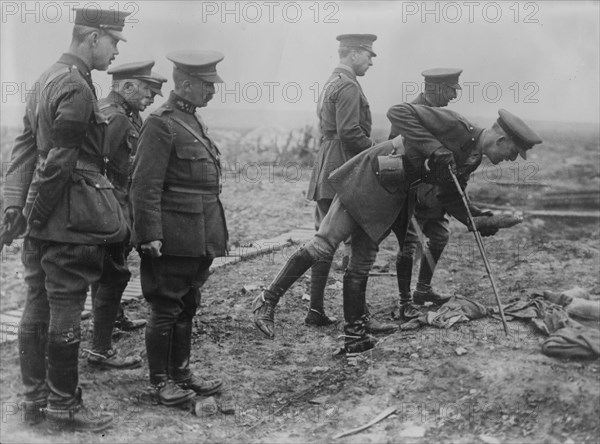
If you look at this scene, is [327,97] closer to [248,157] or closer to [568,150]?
[248,157]

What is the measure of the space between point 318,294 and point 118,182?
1793mm

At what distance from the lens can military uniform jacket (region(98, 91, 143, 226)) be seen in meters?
4.67

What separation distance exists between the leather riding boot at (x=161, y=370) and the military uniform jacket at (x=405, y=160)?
1.53m

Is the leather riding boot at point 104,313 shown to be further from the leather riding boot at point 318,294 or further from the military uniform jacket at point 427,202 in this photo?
the military uniform jacket at point 427,202

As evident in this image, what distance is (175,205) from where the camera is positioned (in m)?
3.77

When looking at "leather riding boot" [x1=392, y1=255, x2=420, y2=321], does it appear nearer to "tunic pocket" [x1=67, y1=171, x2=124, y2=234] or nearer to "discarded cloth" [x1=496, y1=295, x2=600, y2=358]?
"discarded cloth" [x1=496, y1=295, x2=600, y2=358]

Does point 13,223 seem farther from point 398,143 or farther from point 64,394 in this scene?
point 398,143

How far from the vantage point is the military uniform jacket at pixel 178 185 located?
3623mm

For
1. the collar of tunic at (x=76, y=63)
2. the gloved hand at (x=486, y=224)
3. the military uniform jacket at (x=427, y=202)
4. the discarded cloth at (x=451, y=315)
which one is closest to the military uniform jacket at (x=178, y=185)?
the collar of tunic at (x=76, y=63)

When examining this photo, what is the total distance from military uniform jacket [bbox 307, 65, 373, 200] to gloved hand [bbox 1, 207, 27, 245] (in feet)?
7.69

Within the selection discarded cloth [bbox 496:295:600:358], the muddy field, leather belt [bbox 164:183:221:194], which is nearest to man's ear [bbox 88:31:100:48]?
leather belt [bbox 164:183:221:194]

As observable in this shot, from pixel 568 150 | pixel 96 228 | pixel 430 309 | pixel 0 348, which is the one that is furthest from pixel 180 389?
pixel 568 150

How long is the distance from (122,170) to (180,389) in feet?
5.73

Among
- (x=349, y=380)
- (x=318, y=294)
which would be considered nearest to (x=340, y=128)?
(x=318, y=294)
